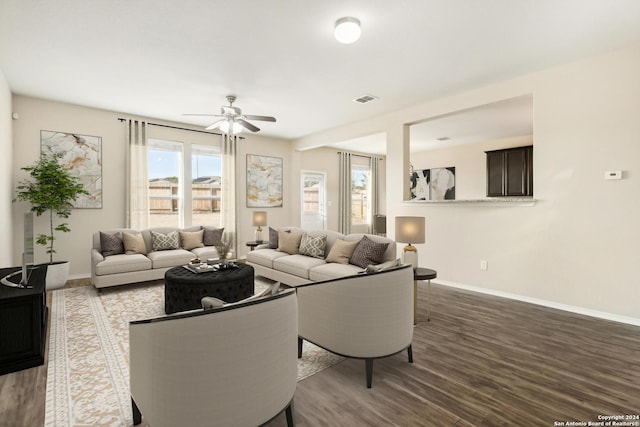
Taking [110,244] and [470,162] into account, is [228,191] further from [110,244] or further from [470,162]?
[470,162]

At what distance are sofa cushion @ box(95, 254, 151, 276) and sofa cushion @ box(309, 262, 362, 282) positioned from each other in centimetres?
254

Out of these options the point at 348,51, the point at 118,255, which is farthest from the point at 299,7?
the point at 118,255

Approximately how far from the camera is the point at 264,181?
24.1 ft

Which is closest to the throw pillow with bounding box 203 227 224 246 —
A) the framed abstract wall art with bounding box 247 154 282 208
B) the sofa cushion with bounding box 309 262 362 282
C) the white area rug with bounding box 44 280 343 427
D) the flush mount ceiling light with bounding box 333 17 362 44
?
the framed abstract wall art with bounding box 247 154 282 208

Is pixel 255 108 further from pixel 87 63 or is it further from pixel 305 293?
pixel 305 293

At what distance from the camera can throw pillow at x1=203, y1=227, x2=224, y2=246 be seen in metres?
5.76

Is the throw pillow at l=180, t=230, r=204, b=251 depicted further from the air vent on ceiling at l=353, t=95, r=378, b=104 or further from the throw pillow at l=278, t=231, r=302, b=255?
the air vent on ceiling at l=353, t=95, r=378, b=104

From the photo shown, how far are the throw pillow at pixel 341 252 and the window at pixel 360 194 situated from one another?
5.07 m

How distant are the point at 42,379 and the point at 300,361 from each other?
5.95 feet

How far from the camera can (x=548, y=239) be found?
12.3ft

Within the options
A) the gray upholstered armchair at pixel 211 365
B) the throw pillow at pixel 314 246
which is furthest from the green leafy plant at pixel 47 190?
the gray upholstered armchair at pixel 211 365

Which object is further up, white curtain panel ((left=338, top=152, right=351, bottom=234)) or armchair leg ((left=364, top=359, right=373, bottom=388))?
white curtain panel ((left=338, top=152, right=351, bottom=234))

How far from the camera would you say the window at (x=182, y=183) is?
6.03 metres

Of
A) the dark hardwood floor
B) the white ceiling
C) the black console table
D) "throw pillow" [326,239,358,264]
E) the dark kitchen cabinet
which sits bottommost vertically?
the dark hardwood floor
